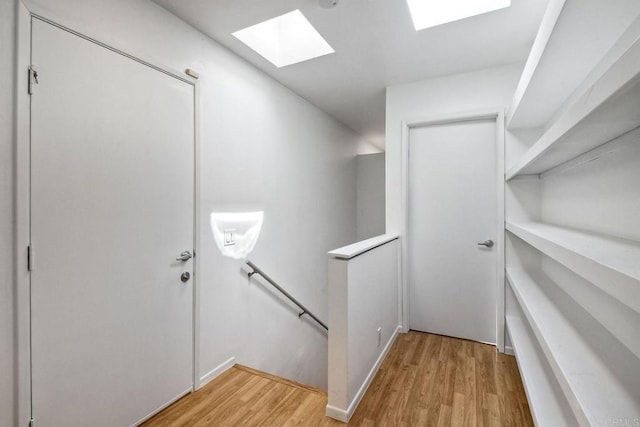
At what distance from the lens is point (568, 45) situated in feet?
4.27

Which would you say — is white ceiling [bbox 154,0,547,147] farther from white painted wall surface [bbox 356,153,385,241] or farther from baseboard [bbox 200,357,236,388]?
baseboard [bbox 200,357,236,388]

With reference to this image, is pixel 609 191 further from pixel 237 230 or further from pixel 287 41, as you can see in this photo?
pixel 287 41

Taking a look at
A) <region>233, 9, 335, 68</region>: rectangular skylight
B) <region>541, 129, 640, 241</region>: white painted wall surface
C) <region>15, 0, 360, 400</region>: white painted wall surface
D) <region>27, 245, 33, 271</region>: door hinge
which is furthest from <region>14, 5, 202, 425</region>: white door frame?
<region>541, 129, 640, 241</region>: white painted wall surface

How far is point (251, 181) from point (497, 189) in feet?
7.16

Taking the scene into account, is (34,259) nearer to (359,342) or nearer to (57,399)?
(57,399)

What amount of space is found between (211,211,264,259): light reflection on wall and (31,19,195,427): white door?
0.25 meters

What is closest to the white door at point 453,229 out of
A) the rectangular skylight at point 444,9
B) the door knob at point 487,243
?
the door knob at point 487,243

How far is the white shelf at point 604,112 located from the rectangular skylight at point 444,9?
1099 millimetres

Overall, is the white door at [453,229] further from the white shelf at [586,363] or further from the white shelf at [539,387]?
the white shelf at [586,363]

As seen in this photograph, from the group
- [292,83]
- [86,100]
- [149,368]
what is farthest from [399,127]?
[149,368]

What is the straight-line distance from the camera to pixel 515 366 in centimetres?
228

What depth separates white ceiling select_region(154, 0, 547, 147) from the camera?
5.97 feet

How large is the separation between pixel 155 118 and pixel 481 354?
3069mm

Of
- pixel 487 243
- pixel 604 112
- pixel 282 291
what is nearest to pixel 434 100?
pixel 487 243
